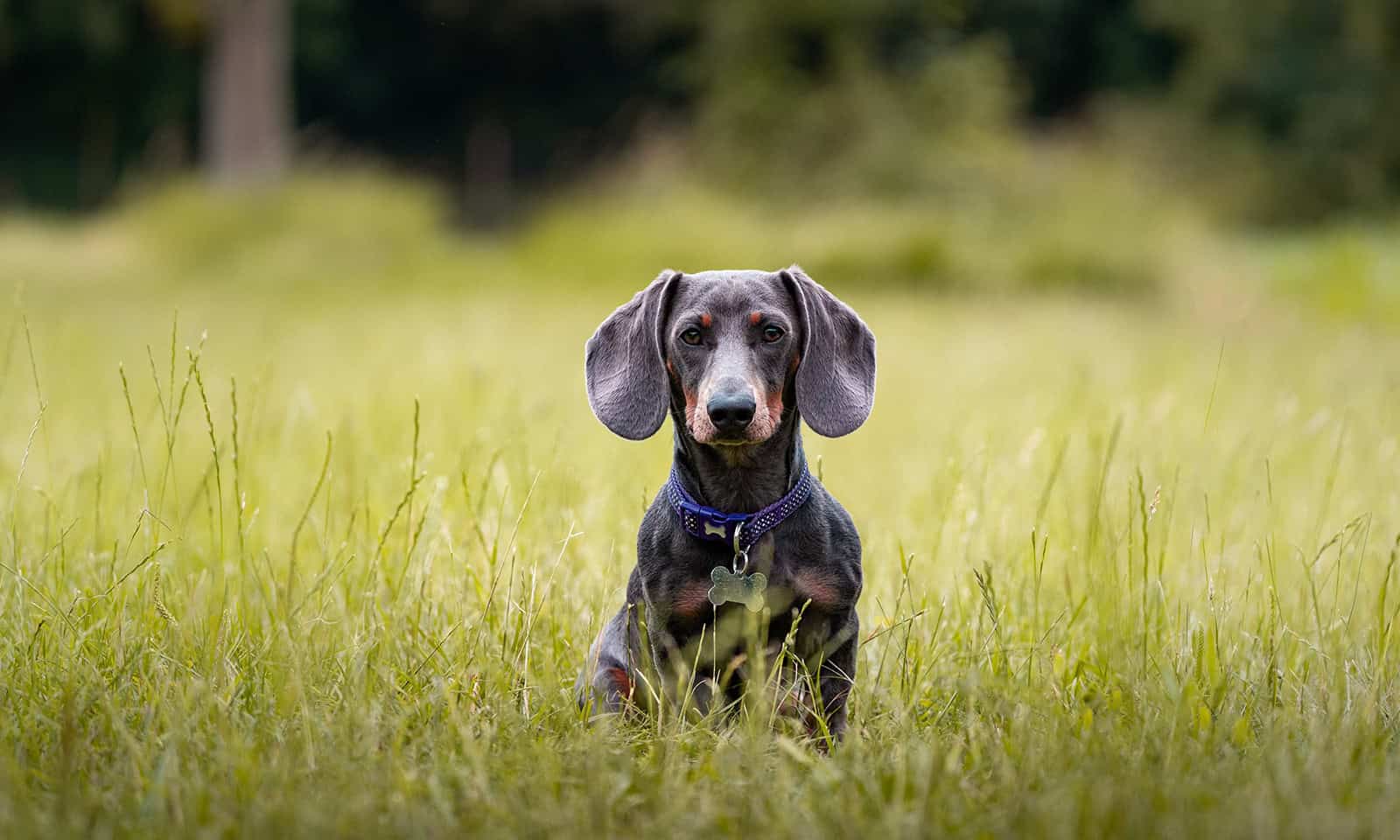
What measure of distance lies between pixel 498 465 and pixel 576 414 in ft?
8.28

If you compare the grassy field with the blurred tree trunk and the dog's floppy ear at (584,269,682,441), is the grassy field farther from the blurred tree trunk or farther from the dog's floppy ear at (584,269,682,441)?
the blurred tree trunk

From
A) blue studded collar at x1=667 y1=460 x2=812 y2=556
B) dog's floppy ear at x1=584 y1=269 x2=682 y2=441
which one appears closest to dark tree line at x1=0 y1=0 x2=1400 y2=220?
dog's floppy ear at x1=584 y1=269 x2=682 y2=441

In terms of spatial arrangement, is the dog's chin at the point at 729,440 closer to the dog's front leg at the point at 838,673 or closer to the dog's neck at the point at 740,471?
the dog's neck at the point at 740,471

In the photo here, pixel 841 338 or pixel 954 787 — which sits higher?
pixel 841 338

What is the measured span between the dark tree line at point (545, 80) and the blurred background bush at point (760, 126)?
0.27ft

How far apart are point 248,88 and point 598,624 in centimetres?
1625

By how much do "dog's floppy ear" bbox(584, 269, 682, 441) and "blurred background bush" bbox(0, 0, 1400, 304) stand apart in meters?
11.4

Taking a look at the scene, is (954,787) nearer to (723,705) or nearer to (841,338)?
(723,705)

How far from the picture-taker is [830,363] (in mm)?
2529

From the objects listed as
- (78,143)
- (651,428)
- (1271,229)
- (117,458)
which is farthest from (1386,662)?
(78,143)

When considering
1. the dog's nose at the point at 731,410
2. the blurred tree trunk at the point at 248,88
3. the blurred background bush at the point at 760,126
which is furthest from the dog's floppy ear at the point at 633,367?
the blurred tree trunk at the point at 248,88

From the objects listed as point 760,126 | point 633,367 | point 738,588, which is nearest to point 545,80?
point 760,126

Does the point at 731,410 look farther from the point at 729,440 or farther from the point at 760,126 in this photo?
the point at 760,126

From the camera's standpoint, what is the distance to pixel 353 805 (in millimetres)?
1876
